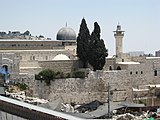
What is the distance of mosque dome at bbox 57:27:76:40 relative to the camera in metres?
35.9

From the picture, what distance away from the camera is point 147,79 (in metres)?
30.2

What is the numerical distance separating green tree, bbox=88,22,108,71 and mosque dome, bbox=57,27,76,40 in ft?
23.9

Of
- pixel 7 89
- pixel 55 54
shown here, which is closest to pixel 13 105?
pixel 7 89

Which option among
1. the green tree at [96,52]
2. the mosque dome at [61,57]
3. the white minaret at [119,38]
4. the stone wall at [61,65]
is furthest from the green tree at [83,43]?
the white minaret at [119,38]

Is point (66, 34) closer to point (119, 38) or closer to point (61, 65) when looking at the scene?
point (119, 38)

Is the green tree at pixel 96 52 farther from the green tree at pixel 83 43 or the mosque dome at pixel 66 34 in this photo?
the mosque dome at pixel 66 34

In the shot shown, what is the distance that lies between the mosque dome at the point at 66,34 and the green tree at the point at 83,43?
698 cm

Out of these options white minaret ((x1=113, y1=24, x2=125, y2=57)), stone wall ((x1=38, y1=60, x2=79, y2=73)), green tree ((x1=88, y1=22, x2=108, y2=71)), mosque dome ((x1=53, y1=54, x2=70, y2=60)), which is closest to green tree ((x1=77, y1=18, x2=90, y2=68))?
green tree ((x1=88, y1=22, x2=108, y2=71))

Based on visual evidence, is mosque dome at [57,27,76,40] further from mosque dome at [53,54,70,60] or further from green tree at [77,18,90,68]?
green tree at [77,18,90,68]

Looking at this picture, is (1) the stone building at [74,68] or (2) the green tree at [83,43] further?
(2) the green tree at [83,43]

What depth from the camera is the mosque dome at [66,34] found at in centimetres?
3588

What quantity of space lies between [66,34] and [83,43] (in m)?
7.85

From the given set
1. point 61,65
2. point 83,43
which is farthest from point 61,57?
point 83,43

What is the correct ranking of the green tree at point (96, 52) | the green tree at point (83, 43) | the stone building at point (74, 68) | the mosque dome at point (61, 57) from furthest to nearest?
the mosque dome at point (61, 57) < the green tree at point (83, 43) < the green tree at point (96, 52) < the stone building at point (74, 68)
